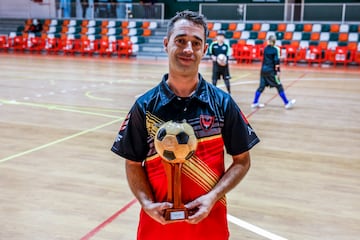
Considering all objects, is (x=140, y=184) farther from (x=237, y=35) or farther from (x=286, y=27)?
(x=286, y=27)

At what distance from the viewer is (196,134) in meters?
1.99

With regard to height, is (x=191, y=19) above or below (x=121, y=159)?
above

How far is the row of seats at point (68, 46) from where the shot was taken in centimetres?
2369

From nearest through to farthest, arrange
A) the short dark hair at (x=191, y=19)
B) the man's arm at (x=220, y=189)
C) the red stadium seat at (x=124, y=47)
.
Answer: the man's arm at (x=220, y=189) < the short dark hair at (x=191, y=19) < the red stadium seat at (x=124, y=47)

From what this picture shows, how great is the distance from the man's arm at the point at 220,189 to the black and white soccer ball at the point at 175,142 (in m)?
0.25

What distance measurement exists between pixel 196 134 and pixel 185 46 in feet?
1.26

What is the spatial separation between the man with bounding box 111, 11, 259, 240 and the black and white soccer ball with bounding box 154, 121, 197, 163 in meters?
0.25

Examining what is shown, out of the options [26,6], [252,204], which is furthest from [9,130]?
[26,6]

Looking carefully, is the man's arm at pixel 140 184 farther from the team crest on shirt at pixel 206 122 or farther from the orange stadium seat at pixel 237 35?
the orange stadium seat at pixel 237 35

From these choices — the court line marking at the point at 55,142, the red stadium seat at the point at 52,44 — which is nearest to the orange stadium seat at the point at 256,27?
the red stadium seat at the point at 52,44

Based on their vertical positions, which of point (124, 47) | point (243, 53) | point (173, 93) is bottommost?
point (243, 53)

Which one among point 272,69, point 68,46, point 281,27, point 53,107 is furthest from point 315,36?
point 53,107

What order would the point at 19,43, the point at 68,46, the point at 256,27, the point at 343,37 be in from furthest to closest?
1. the point at 19,43
2. the point at 68,46
3. the point at 256,27
4. the point at 343,37

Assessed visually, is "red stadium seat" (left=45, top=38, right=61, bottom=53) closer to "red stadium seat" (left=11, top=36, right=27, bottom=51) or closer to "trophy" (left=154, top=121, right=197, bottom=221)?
"red stadium seat" (left=11, top=36, right=27, bottom=51)
